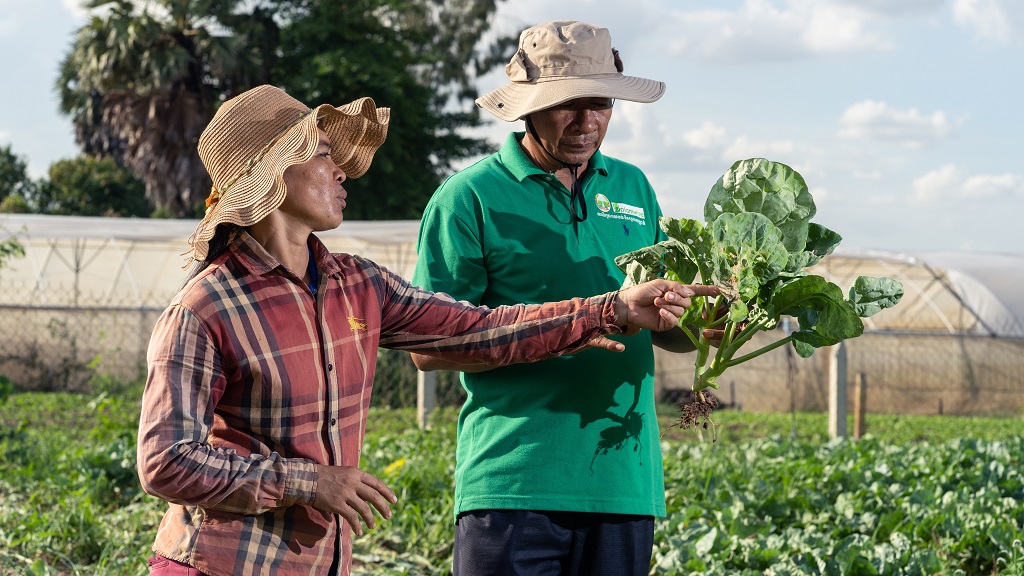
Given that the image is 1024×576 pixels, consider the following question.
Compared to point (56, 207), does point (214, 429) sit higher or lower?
lower

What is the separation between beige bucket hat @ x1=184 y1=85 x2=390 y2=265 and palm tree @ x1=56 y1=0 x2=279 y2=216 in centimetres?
1991

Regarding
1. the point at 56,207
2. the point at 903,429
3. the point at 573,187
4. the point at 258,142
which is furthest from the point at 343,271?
the point at 56,207

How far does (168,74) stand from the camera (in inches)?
829

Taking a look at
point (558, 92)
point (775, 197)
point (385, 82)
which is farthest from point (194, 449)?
point (385, 82)

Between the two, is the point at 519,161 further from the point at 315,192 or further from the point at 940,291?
the point at 940,291

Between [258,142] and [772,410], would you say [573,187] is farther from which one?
[772,410]

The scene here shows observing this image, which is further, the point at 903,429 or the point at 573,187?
the point at 903,429

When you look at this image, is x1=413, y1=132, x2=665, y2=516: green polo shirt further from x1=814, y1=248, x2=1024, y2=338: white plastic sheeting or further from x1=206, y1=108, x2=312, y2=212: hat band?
x1=814, y1=248, x2=1024, y2=338: white plastic sheeting

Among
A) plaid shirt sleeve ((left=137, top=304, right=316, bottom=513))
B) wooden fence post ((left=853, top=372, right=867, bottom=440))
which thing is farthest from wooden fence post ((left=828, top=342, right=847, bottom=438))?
plaid shirt sleeve ((left=137, top=304, right=316, bottom=513))

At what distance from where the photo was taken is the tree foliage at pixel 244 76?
2122cm

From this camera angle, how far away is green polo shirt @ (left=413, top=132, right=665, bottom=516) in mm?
2432

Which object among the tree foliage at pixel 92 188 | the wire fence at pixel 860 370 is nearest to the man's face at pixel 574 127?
the wire fence at pixel 860 370

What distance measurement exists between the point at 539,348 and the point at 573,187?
1.63 feet

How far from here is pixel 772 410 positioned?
13.2 meters
